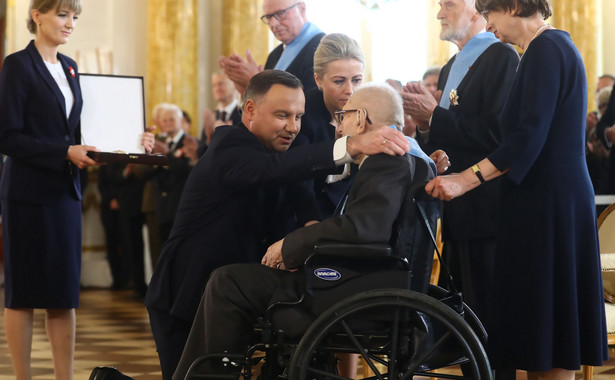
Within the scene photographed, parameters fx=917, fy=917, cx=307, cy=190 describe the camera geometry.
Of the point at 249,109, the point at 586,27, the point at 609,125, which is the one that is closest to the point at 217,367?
the point at 249,109

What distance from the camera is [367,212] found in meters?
2.72

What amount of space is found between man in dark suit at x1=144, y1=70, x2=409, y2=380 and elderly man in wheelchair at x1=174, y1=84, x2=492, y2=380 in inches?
8.8

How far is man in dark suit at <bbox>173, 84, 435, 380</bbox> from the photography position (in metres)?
2.72

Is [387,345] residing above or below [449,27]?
below

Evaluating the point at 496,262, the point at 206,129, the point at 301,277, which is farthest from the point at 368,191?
the point at 206,129

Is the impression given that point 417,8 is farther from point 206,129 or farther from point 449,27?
point 449,27

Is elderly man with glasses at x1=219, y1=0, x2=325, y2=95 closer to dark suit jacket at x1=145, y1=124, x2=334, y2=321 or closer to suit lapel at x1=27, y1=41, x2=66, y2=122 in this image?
suit lapel at x1=27, y1=41, x2=66, y2=122

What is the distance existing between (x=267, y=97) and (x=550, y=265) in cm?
110

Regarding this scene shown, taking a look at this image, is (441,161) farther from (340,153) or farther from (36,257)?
(36,257)

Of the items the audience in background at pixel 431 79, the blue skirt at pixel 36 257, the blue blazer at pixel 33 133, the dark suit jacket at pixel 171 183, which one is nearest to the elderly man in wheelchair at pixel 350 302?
the blue skirt at pixel 36 257

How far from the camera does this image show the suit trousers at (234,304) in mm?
2750

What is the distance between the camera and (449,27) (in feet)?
12.6

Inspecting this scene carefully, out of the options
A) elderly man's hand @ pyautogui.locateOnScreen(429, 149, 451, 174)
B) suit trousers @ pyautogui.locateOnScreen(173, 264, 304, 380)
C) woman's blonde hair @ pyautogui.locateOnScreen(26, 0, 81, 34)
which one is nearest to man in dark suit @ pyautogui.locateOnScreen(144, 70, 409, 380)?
suit trousers @ pyautogui.locateOnScreen(173, 264, 304, 380)

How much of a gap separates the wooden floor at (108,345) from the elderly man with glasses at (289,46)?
1566mm
